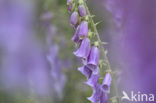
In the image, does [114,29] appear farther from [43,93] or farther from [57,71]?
[43,93]

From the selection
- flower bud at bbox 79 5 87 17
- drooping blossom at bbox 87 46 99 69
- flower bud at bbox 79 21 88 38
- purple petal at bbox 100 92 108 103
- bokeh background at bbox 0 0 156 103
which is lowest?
purple petal at bbox 100 92 108 103

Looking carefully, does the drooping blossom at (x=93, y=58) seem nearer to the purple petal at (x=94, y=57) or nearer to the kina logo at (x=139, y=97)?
the purple petal at (x=94, y=57)

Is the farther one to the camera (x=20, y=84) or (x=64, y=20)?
(x=20, y=84)

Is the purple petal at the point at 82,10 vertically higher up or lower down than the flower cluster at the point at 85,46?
higher up

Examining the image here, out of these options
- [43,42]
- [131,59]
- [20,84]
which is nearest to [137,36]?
[131,59]

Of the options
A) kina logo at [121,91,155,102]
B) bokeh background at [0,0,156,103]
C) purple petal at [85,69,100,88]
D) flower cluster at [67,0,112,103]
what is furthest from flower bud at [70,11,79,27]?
kina logo at [121,91,155,102]

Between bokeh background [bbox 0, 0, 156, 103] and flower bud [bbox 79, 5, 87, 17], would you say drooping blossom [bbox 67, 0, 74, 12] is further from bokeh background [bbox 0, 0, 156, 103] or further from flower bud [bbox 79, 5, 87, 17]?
bokeh background [bbox 0, 0, 156, 103]

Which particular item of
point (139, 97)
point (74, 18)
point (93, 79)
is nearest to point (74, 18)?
point (74, 18)

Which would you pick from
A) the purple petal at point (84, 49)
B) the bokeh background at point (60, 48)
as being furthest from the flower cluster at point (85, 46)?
the bokeh background at point (60, 48)

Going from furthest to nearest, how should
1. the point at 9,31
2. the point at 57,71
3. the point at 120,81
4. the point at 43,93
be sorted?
the point at 9,31
the point at 43,93
the point at 57,71
the point at 120,81
